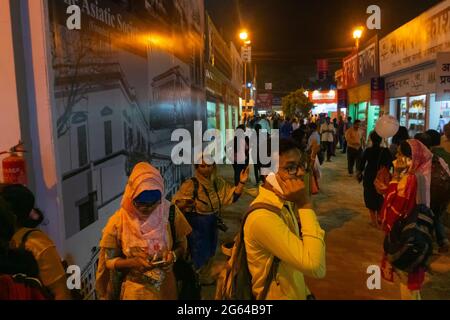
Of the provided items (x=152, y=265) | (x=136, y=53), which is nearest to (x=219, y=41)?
(x=136, y=53)

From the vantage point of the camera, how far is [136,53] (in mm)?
5637

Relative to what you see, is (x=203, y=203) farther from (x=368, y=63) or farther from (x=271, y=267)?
(x=368, y=63)

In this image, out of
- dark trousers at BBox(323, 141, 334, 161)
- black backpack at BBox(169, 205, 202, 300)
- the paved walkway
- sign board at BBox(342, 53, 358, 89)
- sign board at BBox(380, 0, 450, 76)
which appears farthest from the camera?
sign board at BBox(342, 53, 358, 89)

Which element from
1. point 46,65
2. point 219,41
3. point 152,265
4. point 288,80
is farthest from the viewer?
point 288,80

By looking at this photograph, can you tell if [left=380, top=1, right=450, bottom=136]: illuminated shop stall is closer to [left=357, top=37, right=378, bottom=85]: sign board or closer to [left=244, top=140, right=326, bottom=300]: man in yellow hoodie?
[left=357, top=37, right=378, bottom=85]: sign board

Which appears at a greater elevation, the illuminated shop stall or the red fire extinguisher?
the illuminated shop stall

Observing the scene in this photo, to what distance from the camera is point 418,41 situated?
1206cm

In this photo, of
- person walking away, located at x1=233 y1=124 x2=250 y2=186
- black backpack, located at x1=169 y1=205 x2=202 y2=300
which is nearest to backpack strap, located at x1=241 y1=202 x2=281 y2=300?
black backpack, located at x1=169 y1=205 x2=202 y2=300

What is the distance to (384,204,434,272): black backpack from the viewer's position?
11.9 feet

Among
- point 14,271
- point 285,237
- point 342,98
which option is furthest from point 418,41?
point 342,98

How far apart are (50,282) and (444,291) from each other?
4.69 metres

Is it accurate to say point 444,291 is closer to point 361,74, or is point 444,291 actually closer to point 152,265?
point 152,265

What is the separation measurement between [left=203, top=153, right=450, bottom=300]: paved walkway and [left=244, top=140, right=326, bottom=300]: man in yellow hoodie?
2.31 meters

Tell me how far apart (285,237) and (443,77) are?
7128 mm
